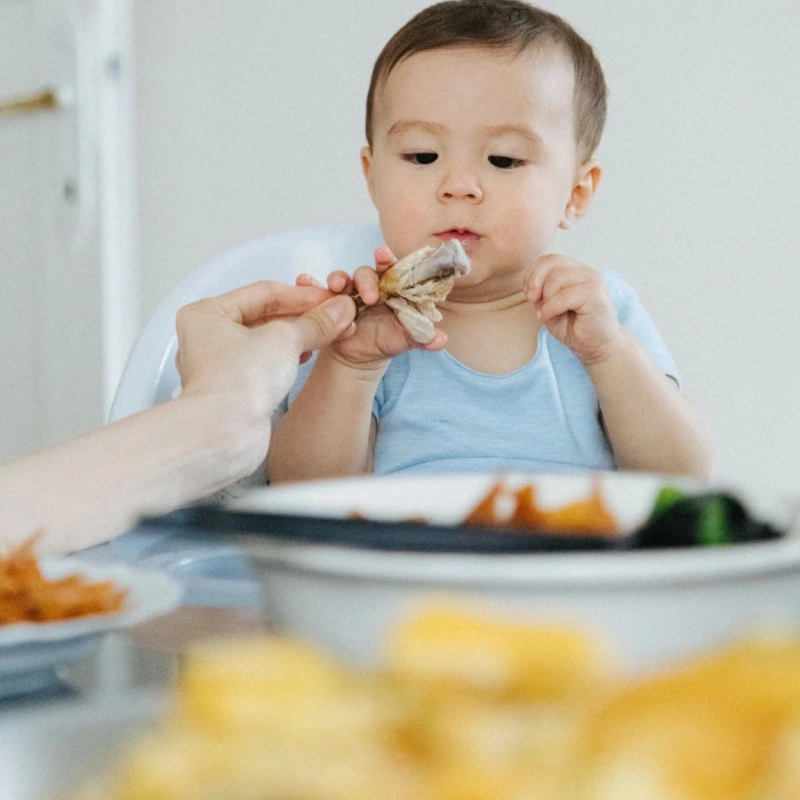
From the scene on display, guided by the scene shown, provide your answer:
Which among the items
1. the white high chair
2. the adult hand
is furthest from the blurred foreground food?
the white high chair

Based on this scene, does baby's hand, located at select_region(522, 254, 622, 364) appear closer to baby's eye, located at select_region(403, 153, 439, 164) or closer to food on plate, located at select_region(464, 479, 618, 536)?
baby's eye, located at select_region(403, 153, 439, 164)

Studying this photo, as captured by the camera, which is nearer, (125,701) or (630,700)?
(630,700)

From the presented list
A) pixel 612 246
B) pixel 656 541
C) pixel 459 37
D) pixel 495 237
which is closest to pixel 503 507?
pixel 656 541

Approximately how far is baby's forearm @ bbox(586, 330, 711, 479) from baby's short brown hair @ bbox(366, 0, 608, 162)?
1.00ft

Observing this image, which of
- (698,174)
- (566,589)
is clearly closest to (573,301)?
(566,589)

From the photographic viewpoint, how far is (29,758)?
0.31 meters

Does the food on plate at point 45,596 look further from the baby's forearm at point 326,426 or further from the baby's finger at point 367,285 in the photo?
the baby's forearm at point 326,426

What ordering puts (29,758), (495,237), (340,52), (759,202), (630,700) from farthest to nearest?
(340,52) < (759,202) < (495,237) < (29,758) < (630,700)

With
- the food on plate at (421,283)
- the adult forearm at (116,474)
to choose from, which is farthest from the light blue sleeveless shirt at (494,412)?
the adult forearm at (116,474)

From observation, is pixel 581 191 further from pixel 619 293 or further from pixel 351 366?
pixel 351 366

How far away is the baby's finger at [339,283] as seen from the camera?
39.7 inches

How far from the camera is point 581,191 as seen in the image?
53.2 inches

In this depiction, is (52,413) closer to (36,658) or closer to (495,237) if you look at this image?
(495,237)

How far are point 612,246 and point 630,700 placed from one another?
81.3 inches
